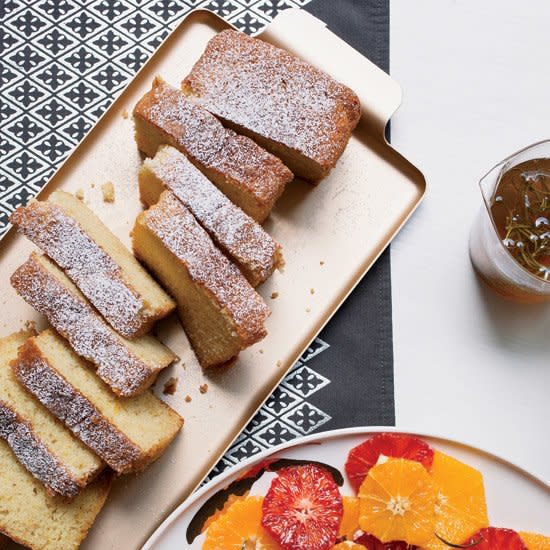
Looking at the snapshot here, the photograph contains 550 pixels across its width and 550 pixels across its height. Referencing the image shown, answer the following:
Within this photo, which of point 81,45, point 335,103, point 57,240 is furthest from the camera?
point 81,45

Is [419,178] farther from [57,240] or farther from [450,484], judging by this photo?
[57,240]

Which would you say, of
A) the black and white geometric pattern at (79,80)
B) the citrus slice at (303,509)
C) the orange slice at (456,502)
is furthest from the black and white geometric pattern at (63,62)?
the orange slice at (456,502)

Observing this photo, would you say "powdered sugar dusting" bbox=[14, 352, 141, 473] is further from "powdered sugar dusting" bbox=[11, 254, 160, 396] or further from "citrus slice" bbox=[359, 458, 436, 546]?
"citrus slice" bbox=[359, 458, 436, 546]

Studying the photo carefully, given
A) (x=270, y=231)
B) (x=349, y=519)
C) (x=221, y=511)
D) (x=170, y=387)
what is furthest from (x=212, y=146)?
(x=349, y=519)

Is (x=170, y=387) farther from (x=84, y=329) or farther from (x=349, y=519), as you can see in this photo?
(x=349, y=519)

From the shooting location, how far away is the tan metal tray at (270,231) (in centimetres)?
301

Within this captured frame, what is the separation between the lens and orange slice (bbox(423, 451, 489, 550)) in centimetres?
278

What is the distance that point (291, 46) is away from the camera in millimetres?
3219

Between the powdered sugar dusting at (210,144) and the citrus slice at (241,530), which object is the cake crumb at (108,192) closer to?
the powdered sugar dusting at (210,144)

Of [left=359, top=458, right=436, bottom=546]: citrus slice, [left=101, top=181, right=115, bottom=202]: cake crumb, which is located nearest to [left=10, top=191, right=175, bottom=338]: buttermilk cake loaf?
[left=101, top=181, right=115, bottom=202]: cake crumb

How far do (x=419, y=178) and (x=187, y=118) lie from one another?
0.94 metres

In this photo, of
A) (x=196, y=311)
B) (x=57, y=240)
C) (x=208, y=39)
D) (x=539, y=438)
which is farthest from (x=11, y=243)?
(x=539, y=438)

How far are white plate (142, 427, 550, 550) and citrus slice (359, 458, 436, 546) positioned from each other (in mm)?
173

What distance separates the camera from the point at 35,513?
2.83 meters
